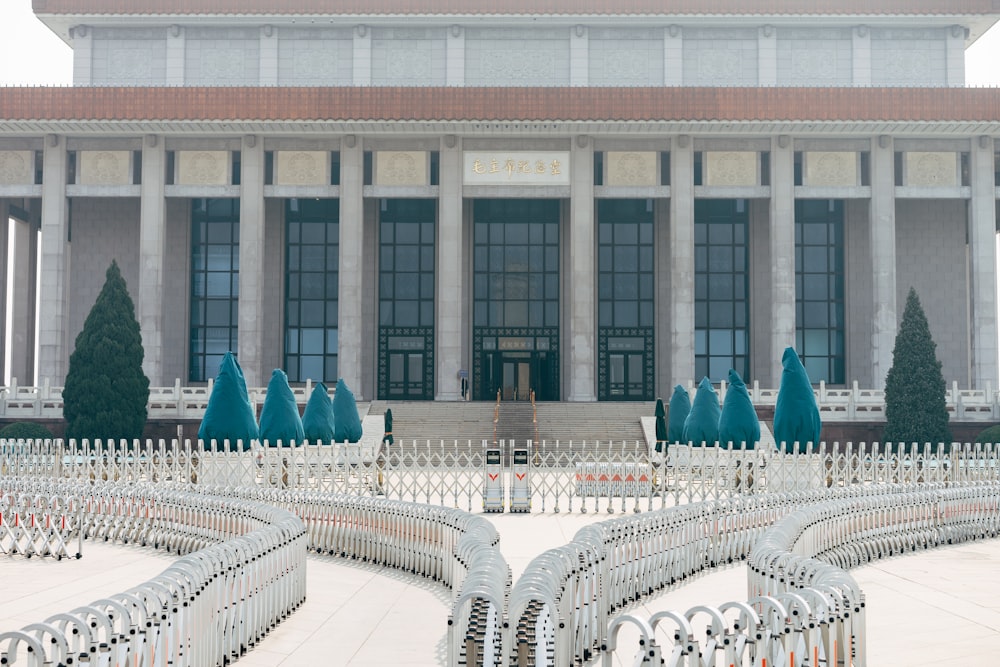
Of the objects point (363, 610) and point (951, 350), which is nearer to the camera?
point (363, 610)

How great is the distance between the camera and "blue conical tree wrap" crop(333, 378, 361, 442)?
120 feet

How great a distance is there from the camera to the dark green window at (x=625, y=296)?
56.4 m

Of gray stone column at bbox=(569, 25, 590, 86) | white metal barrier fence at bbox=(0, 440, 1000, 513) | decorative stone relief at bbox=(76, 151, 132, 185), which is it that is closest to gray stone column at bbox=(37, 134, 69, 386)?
decorative stone relief at bbox=(76, 151, 132, 185)

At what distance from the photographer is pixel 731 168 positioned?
52062 mm

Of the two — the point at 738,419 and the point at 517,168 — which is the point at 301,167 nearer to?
the point at 517,168

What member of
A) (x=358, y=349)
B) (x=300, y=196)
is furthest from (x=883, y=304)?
(x=300, y=196)

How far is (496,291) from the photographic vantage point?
57188 millimetres

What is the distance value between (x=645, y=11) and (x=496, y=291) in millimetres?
15703

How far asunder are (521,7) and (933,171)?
21.2 metres

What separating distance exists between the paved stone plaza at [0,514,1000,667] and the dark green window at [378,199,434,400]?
36.3 metres

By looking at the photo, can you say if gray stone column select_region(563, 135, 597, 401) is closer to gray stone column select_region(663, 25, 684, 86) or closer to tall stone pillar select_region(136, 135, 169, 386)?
gray stone column select_region(663, 25, 684, 86)

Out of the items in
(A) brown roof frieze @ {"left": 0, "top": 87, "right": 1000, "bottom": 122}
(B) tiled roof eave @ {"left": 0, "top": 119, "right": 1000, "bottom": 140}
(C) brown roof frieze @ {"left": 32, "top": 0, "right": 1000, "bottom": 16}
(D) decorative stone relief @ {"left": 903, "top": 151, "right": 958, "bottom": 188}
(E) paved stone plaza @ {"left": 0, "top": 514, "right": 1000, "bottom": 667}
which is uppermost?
(C) brown roof frieze @ {"left": 32, "top": 0, "right": 1000, "bottom": 16}

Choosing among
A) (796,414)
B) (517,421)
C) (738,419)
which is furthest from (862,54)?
(796,414)

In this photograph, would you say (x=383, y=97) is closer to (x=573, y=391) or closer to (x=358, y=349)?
(x=358, y=349)
